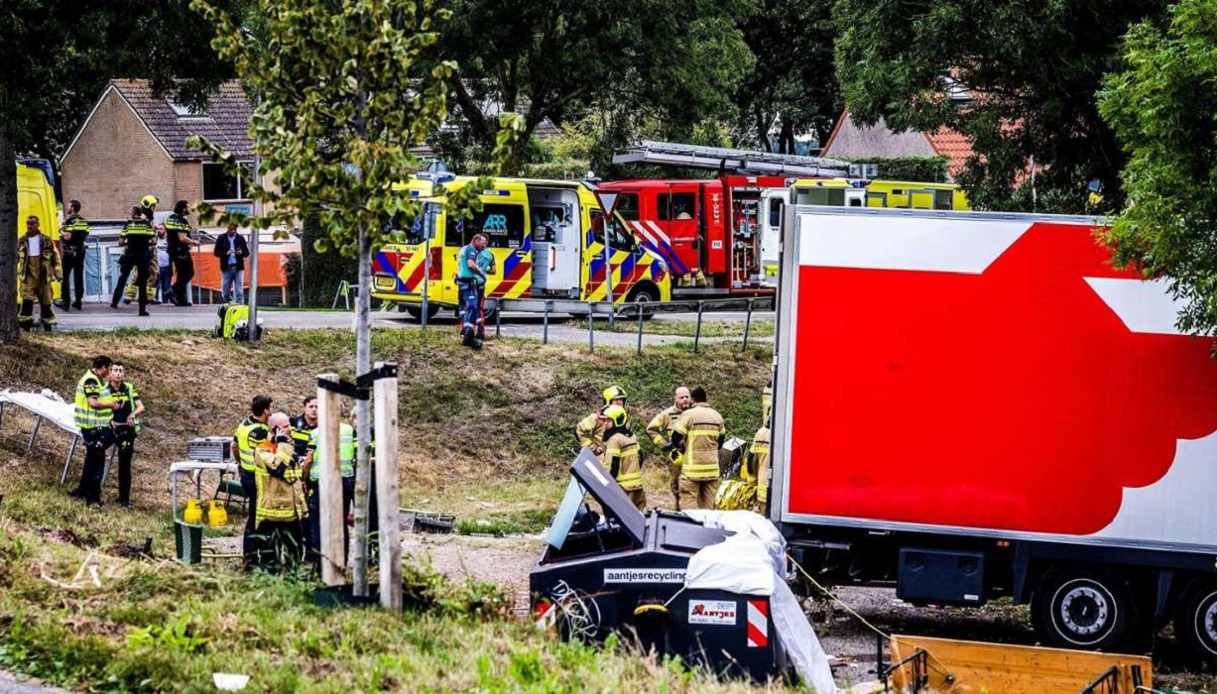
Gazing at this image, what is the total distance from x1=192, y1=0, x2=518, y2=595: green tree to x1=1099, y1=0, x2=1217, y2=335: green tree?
499cm

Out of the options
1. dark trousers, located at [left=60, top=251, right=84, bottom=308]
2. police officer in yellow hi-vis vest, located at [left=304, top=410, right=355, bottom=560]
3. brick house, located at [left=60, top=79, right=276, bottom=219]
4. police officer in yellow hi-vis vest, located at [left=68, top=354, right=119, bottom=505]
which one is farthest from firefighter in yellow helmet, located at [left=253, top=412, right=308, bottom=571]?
brick house, located at [left=60, top=79, right=276, bottom=219]

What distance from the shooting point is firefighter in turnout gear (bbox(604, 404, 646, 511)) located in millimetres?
16906

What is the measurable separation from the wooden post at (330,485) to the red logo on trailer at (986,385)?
4373mm

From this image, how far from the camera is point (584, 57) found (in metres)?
34.4

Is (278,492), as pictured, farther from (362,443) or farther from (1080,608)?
(1080,608)

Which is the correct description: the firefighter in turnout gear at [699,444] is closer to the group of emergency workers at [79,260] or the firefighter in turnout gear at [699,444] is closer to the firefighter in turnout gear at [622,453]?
the firefighter in turnout gear at [622,453]

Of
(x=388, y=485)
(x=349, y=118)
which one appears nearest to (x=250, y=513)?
(x=388, y=485)

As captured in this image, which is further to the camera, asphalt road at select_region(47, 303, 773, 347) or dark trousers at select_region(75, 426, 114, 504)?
asphalt road at select_region(47, 303, 773, 347)

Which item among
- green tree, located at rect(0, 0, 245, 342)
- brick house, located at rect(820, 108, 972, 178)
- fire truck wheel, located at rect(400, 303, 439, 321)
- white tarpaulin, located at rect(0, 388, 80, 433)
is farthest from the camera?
brick house, located at rect(820, 108, 972, 178)

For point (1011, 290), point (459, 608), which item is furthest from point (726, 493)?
point (459, 608)

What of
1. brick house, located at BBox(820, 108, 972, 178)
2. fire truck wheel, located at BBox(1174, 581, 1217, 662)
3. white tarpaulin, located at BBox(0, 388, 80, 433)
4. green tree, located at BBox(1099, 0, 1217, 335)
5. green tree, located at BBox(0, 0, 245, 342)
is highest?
brick house, located at BBox(820, 108, 972, 178)

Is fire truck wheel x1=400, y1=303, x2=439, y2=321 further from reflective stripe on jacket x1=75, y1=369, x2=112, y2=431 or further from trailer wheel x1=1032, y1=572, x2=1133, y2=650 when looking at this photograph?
trailer wheel x1=1032, y1=572, x2=1133, y2=650

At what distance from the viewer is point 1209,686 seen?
12.9 m

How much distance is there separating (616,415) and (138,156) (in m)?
41.8
